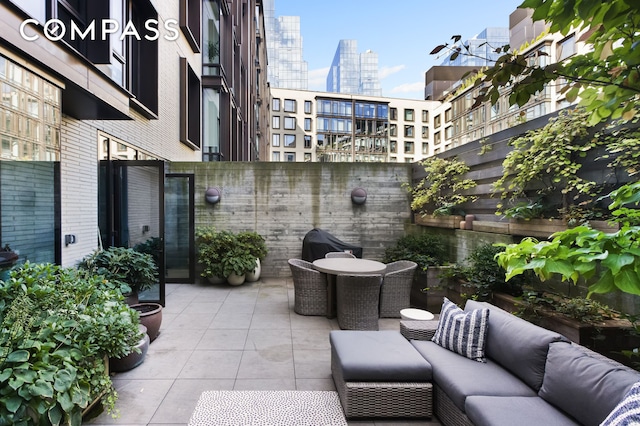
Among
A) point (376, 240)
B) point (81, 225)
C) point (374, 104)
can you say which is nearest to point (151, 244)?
point (81, 225)

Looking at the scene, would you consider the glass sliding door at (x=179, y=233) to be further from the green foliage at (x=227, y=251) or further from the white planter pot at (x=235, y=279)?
the white planter pot at (x=235, y=279)

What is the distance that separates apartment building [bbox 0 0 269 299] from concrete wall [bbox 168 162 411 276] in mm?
834

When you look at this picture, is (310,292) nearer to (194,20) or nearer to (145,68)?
(145,68)

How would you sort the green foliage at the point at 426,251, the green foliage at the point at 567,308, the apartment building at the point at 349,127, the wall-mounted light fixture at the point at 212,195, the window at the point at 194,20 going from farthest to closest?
1. the apartment building at the point at 349,127
2. the window at the point at 194,20
3. the wall-mounted light fixture at the point at 212,195
4. the green foliage at the point at 426,251
5. the green foliage at the point at 567,308

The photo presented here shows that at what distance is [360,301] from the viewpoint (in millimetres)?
4727

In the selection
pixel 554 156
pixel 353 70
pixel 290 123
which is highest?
pixel 353 70

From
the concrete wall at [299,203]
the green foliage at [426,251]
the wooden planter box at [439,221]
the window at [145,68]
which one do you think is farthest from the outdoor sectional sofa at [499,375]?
the window at [145,68]

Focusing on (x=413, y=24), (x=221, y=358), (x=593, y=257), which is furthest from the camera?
(x=413, y=24)

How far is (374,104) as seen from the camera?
4588 cm

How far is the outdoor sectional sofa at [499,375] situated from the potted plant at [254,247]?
4528mm

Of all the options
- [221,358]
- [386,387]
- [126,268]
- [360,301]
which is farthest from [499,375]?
[126,268]

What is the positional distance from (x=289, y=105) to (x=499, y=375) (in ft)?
139

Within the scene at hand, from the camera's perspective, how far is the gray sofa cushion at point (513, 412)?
1.96 m

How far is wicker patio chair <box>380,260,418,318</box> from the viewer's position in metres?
5.25
